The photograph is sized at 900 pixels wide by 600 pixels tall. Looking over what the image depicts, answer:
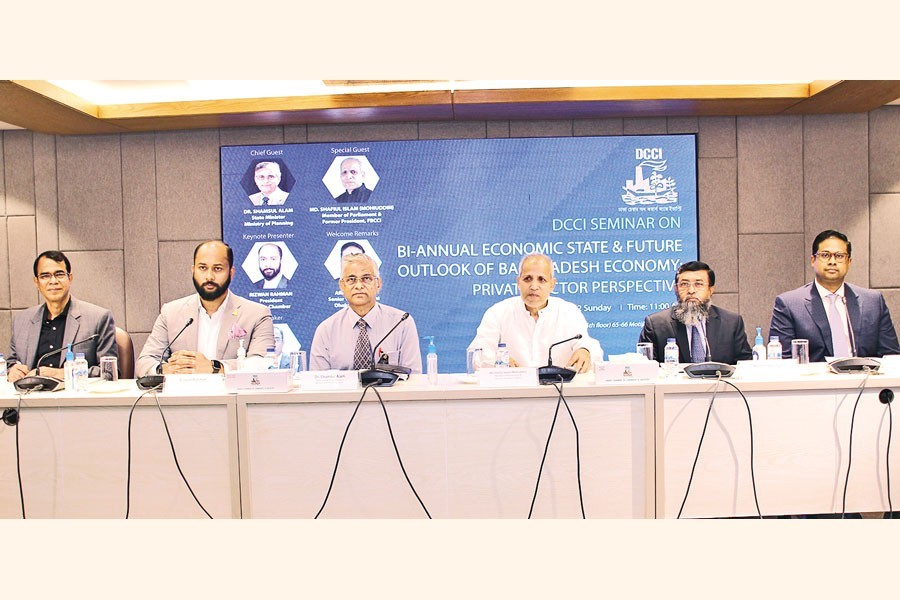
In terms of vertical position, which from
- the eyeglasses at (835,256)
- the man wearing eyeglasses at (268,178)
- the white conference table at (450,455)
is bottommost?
the white conference table at (450,455)

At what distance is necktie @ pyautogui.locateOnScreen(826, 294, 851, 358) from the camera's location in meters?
3.56

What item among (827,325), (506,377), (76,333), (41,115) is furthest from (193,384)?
(827,325)

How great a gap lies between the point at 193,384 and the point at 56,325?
1.82 metres

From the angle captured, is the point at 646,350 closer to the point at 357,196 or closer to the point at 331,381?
the point at 331,381

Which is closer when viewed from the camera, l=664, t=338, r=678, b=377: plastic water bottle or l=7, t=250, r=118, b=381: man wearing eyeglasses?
l=664, t=338, r=678, b=377: plastic water bottle

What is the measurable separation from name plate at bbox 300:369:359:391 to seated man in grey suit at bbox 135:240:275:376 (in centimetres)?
106

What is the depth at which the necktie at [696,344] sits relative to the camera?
10.9 feet

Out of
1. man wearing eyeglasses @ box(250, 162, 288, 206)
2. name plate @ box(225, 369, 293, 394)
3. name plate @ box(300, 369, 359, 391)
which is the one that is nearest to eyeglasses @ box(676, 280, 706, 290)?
name plate @ box(300, 369, 359, 391)

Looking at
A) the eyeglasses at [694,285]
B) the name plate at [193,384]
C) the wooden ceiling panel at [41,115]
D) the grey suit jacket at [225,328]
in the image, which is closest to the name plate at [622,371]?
the eyeglasses at [694,285]

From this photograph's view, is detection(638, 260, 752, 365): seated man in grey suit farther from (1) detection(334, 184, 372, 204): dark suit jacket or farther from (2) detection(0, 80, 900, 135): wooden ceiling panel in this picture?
(1) detection(334, 184, 372, 204): dark suit jacket

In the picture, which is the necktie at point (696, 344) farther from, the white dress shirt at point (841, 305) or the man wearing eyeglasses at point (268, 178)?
the man wearing eyeglasses at point (268, 178)

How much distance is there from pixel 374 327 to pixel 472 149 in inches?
75.2

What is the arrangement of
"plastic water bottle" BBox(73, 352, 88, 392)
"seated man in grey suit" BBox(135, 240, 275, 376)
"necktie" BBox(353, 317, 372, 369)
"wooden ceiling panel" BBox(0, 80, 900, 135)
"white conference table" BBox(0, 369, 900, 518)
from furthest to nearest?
"wooden ceiling panel" BBox(0, 80, 900, 135) < "seated man in grey suit" BBox(135, 240, 275, 376) < "necktie" BBox(353, 317, 372, 369) < "plastic water bottle" BBox(73, 352, 88, 392) < "white conference table" BBox(0, 369, 900, 518)

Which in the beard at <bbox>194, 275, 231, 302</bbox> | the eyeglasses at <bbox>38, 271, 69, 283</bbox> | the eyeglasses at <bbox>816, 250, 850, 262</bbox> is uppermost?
the eyeglasses at <bbox>816, 250, 850, 262</bbox>
